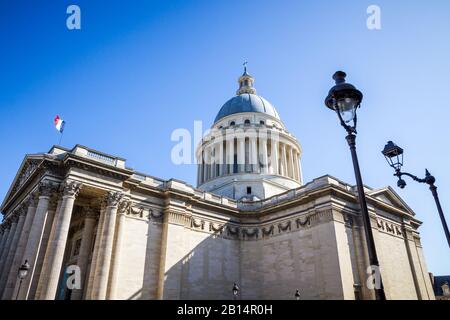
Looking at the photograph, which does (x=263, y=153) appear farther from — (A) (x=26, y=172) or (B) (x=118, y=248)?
(A) (x=26, y=172)

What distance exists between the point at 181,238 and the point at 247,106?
28123 mm

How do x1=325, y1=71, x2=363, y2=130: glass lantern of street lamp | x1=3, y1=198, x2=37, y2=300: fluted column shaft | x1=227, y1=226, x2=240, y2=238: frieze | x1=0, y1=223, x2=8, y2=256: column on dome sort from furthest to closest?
x1=227, y1=226, x2=240, y2=238: frieze → x1=0, y1=223, x2=8, y2=256: column on dome → x1=3, y1=198, x2=37, y2=300: fluted column shaft → x1=325, y1=71, x2=363, y2=130: glass lantern of street lamp

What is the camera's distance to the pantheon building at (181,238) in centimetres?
2453

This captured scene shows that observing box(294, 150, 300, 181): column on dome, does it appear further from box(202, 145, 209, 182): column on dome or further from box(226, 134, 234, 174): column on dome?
box(202, 145, 209, 182): column on dome

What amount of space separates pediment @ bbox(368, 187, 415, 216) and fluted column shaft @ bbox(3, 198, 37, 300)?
31435mm

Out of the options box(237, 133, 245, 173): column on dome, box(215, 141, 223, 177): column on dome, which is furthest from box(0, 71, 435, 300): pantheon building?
box(215, 141, 223, 177): column on dome

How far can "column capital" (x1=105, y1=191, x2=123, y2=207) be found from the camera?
86.0 feet

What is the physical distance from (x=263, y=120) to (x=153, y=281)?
99.9 feet

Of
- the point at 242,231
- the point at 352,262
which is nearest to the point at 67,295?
the point at 242,231

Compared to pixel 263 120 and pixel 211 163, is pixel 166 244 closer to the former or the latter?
pixel 211 163

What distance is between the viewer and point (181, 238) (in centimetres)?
3027

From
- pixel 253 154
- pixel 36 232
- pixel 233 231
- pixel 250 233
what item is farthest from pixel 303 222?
pixel 36 232

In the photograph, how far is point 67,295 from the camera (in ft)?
90.8

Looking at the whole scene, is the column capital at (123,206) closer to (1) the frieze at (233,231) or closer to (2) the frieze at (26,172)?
(2) the frieze at (26,172)
